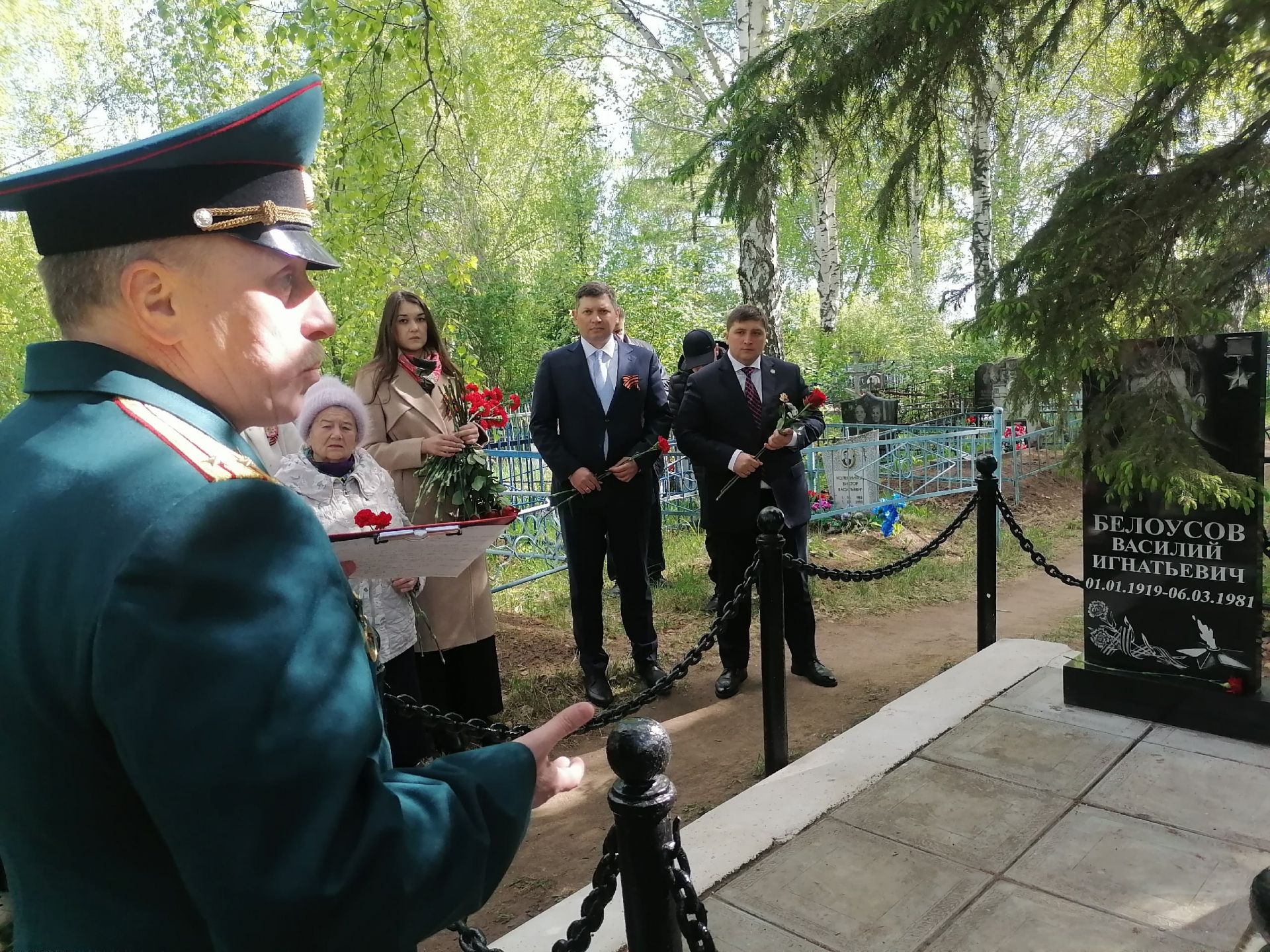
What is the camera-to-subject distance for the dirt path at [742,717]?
3496 millimetres

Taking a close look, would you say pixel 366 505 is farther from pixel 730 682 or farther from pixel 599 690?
pixel 730 682

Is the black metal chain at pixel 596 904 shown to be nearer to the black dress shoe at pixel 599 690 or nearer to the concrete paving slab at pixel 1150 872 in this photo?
the concrete paving slab at pixel 1150 872

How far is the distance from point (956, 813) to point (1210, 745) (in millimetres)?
1411

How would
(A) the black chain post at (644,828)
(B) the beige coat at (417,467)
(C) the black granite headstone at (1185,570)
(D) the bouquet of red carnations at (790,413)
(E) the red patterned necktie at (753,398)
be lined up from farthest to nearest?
(E) the red patterned necktie at (753,398) → (D) the bouquet of red carnations at (790,413) → (B) the beige coat at (417,467) → (C) the black granite headstone at (1185,570) → (A) the black chain post at (644,828)

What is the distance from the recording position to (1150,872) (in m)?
2.97

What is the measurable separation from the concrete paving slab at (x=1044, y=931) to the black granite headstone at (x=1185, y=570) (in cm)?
176

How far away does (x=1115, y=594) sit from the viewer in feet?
14.0

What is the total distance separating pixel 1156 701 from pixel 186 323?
15.0 ft

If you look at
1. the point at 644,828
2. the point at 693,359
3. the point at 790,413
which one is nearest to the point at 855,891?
the point at 644,828

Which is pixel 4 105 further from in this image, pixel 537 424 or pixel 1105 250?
pixel 1105 250

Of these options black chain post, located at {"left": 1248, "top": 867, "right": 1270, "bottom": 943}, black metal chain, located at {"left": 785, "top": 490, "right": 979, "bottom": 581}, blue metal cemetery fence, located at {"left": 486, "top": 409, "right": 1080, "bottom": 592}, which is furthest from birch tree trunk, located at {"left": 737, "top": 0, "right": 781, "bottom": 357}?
black chain post, located at {"left": 1248, "top": 867, "right": 1270, "bottom": 943}

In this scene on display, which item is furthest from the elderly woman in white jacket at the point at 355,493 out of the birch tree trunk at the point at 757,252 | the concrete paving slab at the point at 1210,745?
the birch tree trunk at the point at 757,252

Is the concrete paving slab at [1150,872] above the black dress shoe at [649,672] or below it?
below

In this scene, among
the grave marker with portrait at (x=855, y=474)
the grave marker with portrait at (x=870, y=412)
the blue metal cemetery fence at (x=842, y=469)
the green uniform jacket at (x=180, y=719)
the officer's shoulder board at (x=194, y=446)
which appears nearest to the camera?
the green uniform jacket at (x=180, y=719)
